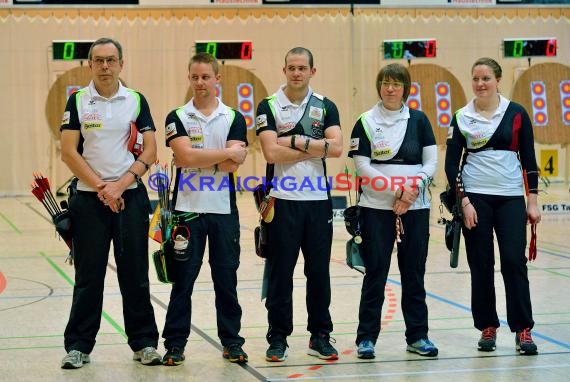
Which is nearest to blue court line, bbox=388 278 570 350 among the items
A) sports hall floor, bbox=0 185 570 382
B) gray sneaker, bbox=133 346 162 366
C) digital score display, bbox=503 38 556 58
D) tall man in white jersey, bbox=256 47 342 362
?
sports hall floor, bbox=0 185 570 382

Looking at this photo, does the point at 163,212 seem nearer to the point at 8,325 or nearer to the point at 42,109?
the point at 8,325

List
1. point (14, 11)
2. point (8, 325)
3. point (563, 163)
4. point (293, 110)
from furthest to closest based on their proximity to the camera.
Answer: point (563, 163) → point (14, 11) → point (8, 325) → point (293, 110)

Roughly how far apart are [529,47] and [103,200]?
13.6m

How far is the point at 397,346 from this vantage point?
5195 millimetres

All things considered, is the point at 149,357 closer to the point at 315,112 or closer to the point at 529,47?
the point at 315,112

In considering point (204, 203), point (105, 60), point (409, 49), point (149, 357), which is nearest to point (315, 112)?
point (204, 203)

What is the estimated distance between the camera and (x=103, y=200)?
4652 millimetres

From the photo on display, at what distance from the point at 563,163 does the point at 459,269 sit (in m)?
10.3

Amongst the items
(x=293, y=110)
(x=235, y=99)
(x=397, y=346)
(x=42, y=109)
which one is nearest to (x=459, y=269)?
(x=397, y=346)

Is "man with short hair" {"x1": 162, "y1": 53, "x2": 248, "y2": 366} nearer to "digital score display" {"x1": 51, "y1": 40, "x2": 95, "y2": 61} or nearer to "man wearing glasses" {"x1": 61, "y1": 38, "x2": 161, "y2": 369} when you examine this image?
"man wearing glasses" {"x1": 61, "y1": 38, "x2": 161, "y2": 369}

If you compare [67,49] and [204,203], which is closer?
[204,203]

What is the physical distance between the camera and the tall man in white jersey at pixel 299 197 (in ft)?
15.9

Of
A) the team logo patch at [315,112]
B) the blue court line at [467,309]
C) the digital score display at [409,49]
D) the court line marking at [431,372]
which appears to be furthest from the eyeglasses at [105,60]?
the digital score display at [409,49]

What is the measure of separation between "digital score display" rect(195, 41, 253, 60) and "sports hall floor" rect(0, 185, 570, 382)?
7.93m
